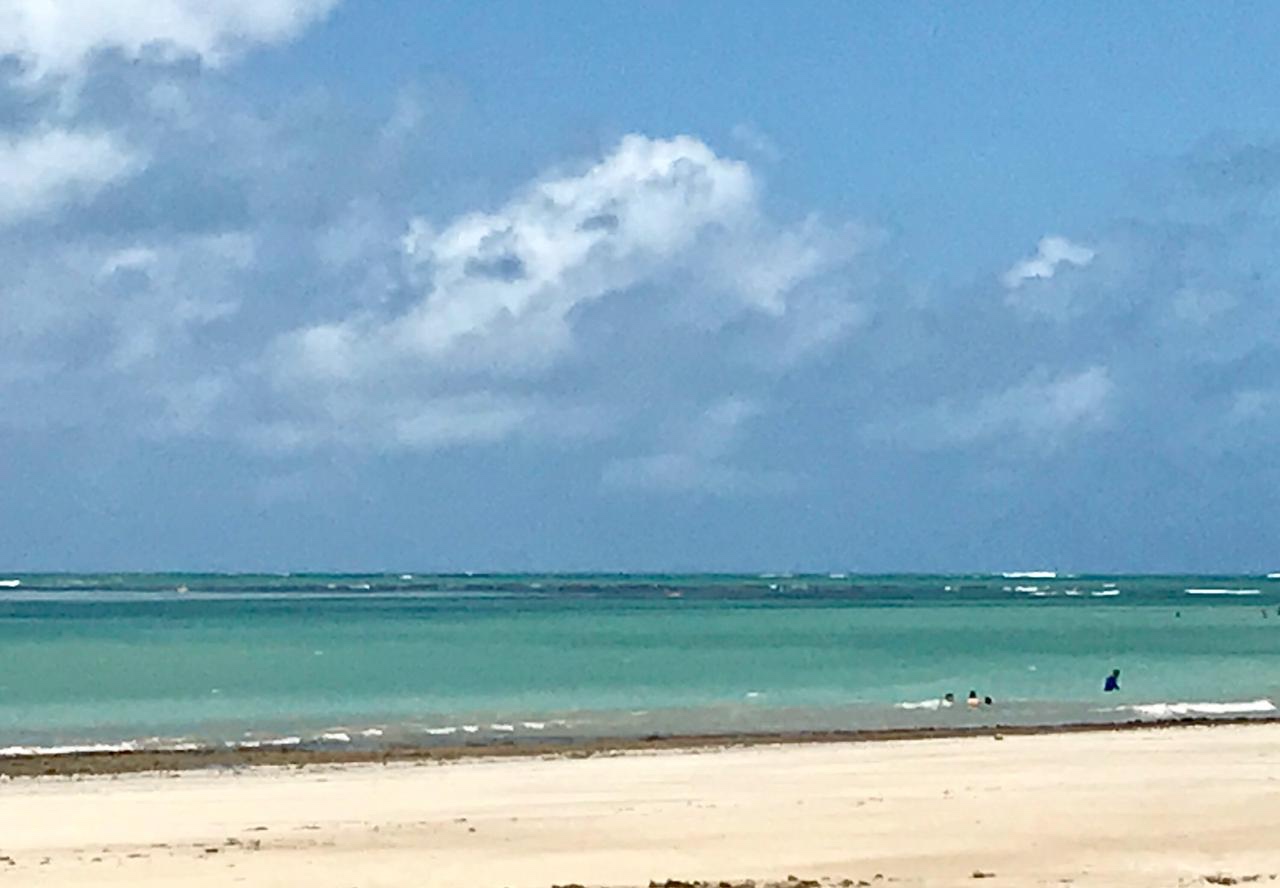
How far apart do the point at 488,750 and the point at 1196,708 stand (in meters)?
17.0

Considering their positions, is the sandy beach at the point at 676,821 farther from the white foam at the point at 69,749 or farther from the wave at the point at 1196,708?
the wave at the point at 1196,708

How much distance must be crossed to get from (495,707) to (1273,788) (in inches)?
848

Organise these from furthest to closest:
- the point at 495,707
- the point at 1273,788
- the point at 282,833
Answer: the point at 495,707
the point at 1273,788
the point at 282,833

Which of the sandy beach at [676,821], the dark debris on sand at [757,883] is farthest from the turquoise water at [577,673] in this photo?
the dark debris on sand at [757,883]

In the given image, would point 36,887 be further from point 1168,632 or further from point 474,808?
point 1168,632

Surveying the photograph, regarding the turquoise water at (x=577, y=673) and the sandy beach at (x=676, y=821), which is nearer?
the sandy beach at (x=676, y=821)

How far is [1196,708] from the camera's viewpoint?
135 ft

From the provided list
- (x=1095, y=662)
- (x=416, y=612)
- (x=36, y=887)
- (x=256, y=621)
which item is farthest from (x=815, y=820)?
(x=416, y=612)

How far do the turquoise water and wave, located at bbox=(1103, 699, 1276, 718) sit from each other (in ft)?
0.48

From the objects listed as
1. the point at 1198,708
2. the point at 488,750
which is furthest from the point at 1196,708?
the point at 488,750

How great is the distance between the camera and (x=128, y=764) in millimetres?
29203

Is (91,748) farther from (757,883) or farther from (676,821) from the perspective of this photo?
(757,883)

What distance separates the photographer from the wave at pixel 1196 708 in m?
39.7

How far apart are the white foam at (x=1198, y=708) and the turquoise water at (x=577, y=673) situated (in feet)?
0.52
